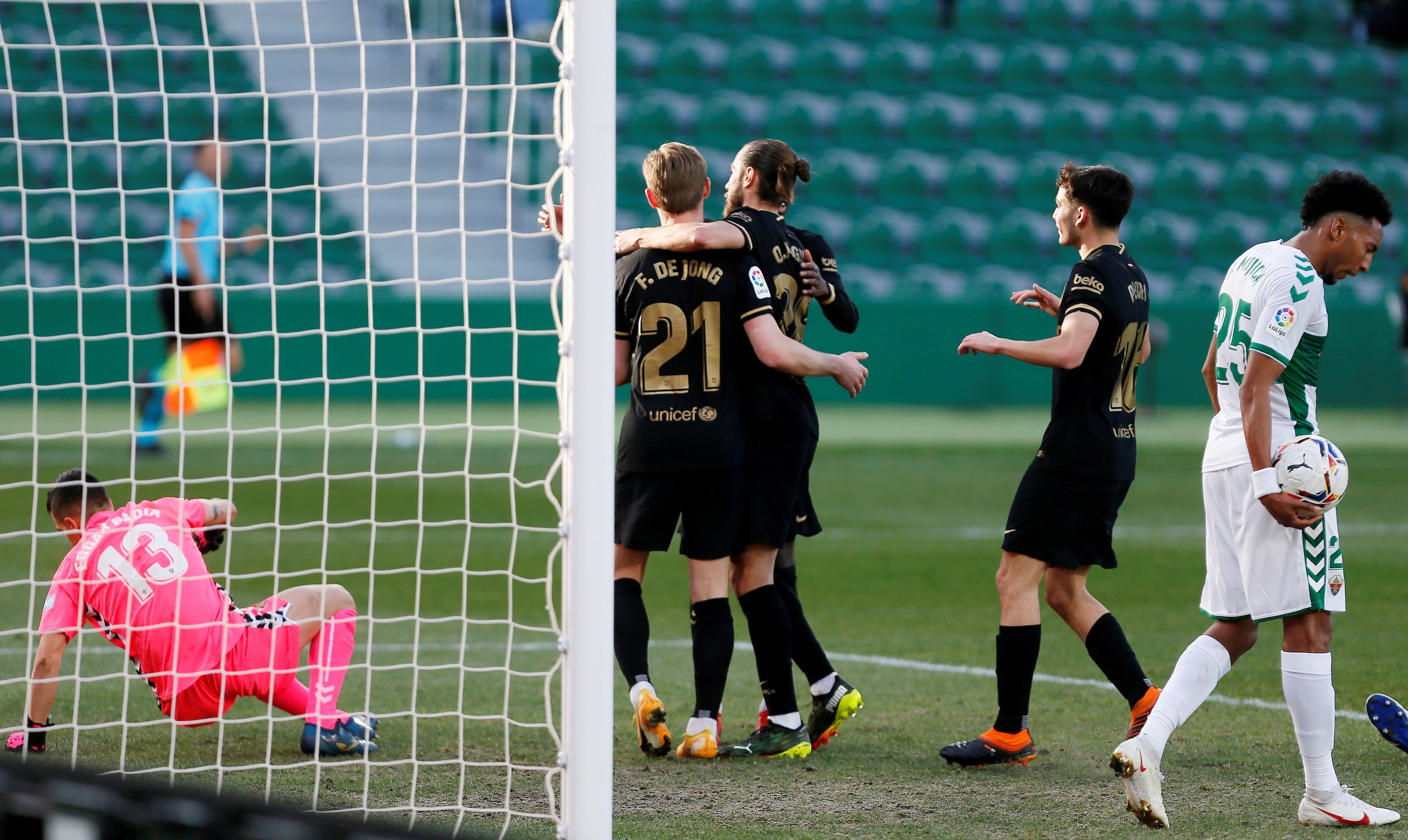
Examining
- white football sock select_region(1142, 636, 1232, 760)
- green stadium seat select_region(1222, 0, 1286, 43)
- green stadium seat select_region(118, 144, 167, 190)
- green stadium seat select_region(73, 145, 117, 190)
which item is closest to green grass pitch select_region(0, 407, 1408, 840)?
white football sock select_region(1142, 636, 1232, 760)

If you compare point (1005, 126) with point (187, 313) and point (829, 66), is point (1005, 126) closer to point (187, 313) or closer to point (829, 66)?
point (829, 66)

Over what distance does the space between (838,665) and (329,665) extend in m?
2.10

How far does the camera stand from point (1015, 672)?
387 centimetres

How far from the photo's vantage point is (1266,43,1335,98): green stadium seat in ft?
69.3

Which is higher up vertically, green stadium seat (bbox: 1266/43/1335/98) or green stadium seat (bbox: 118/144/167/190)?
green stadium seat (bbox: 1266/43/1335/98)

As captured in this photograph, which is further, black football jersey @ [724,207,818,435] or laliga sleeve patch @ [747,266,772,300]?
black football jersey @ [724,207,818,435]

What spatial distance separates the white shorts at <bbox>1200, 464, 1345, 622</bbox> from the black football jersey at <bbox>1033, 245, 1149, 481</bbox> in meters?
0.50

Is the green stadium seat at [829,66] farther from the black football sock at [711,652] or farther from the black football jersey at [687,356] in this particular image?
the black football sock at [711,652]

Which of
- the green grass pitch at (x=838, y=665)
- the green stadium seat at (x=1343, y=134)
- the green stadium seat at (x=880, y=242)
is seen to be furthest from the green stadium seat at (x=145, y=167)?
the green stadium seat at (x=1343, y=134)

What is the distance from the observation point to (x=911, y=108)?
20484mm

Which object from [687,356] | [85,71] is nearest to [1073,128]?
[85,71]

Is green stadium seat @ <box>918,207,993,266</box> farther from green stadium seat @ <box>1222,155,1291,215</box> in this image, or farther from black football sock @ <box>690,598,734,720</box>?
black football sock @ <box>690,598,734,720</box>

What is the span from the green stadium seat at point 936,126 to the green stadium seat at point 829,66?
A: 1046 millimetres

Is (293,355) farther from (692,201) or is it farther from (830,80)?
(692,201)
